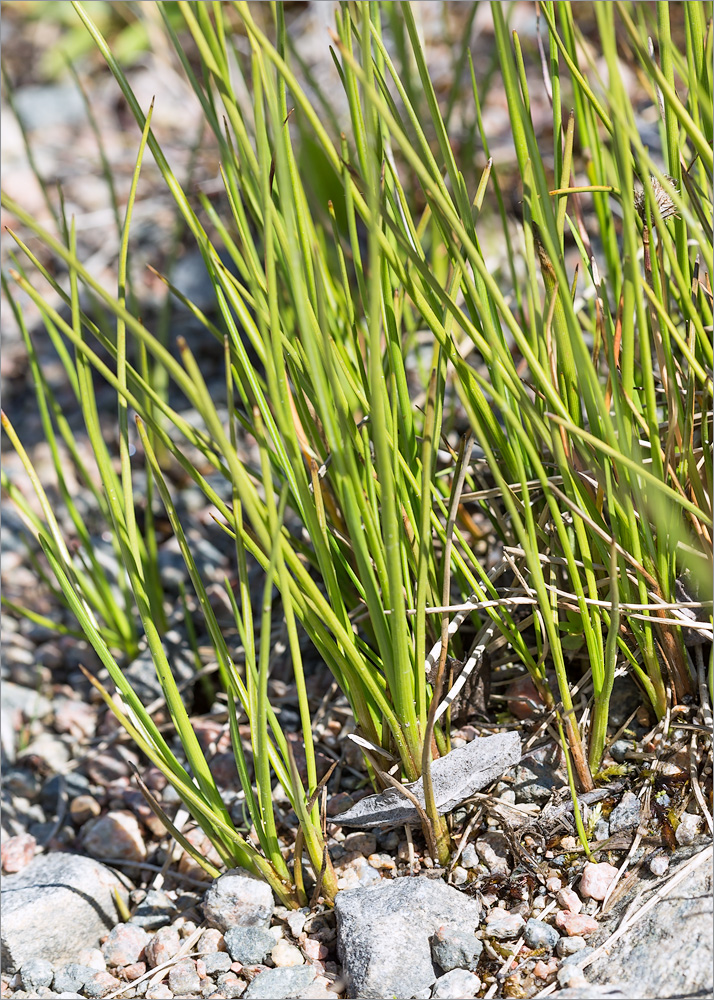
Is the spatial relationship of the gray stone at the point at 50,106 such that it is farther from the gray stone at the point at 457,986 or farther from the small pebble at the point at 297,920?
the gray stone at the point at 457,986

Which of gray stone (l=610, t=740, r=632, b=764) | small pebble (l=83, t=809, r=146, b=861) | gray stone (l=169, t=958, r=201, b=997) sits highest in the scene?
gray stone (l=610, t=740, r=632, b=764)

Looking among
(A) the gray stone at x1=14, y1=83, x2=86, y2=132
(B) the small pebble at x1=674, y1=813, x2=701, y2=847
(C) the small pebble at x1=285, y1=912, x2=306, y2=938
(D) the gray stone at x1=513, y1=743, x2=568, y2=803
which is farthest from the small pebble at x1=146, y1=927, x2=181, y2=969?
(A) the gray stone at x1=14, y1=83, x2=86, y2=132

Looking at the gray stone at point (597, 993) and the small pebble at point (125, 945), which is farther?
the small pebble at point (125, 945)

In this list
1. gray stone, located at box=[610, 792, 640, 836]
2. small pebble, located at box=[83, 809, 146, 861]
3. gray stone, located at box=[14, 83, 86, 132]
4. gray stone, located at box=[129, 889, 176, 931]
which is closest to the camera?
gray stone, located at box=[610, 792, 640, 836]

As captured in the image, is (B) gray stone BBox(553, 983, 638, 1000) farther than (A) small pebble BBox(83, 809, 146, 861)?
No

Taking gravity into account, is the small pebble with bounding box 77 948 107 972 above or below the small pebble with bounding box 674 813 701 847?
below

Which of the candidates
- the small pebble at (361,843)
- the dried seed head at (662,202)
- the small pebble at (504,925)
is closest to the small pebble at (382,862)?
the small pebble at (361,843)

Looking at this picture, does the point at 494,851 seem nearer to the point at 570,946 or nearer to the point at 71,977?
the point at 570,946

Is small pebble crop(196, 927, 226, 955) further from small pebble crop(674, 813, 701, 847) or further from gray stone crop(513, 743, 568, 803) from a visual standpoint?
small pebble crop(674, 813, 701, 847)
